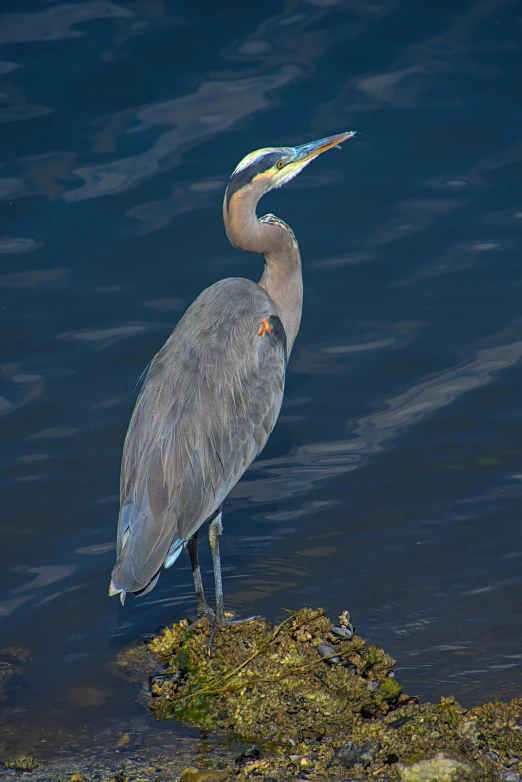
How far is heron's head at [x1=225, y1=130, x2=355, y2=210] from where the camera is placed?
21.7 feet

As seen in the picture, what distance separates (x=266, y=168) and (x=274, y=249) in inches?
20.8

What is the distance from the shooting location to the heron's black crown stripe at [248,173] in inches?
260

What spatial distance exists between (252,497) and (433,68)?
6326 millimetres

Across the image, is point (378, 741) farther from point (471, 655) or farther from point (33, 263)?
point (33, 263)

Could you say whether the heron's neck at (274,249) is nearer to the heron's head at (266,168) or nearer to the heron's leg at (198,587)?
the heron's head at (266,168)

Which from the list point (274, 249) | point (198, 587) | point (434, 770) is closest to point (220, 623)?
point (198, 587)

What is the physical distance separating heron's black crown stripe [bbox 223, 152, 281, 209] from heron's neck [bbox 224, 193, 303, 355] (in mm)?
55

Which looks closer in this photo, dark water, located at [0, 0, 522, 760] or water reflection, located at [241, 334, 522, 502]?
dark water, located at [0, 0, 522, 760]

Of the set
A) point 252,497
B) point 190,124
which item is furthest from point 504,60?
point 252,497

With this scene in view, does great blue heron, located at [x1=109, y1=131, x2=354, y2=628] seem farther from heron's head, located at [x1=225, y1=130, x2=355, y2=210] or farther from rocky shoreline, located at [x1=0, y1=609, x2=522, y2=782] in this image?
rocky shoreline, located at [x1=0, y1=609, x2=522, y2=782]

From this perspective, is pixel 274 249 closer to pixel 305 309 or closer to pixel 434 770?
pixel 305 309

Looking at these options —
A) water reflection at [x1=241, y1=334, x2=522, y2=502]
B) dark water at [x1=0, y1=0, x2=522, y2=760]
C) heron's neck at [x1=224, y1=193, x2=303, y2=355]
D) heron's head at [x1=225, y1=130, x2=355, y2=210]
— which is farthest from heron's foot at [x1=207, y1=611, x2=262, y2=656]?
heron's head at [x1=225, y1=130, x2=355, y2=210]

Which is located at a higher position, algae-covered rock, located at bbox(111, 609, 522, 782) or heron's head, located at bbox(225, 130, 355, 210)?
heron's head, located at bbox(225, 130, 355, 210)

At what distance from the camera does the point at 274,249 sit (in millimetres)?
6914
